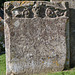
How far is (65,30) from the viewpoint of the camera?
3.60 metres

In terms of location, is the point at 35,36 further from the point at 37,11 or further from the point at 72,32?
the point at 72,32

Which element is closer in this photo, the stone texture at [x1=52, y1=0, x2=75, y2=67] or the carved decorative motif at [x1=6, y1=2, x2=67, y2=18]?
the carved decorative motif at [x1=6, y1=2, x2=67, y2=18]

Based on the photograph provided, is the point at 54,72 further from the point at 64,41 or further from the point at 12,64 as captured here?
the point at 12,64

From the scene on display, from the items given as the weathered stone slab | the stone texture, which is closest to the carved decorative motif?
the weathered stone slab

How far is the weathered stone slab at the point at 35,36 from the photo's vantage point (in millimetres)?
3516

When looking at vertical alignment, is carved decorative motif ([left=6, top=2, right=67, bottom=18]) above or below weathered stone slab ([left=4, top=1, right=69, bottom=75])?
above

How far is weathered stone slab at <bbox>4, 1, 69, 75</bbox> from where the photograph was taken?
352cm

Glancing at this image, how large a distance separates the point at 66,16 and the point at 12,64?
5.93ft

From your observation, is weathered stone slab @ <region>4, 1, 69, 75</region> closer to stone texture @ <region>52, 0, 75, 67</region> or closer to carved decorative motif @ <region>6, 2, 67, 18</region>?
carved decorative motif @ <region>6, 2, 67, 18</region>

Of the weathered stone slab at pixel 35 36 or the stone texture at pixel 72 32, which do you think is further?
the stone texture at pixel 72 32

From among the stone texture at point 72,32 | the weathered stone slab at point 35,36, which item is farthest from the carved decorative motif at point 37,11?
the stone texture at point 72,32

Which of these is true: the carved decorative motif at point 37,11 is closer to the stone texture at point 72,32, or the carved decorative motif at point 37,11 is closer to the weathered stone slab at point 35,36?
the weathered stone slab at point 35,36

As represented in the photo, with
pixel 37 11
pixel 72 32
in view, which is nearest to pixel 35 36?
pixel 37 11

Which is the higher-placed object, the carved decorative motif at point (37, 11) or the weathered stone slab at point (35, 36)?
the carved decorative motif at point (37, 11)
